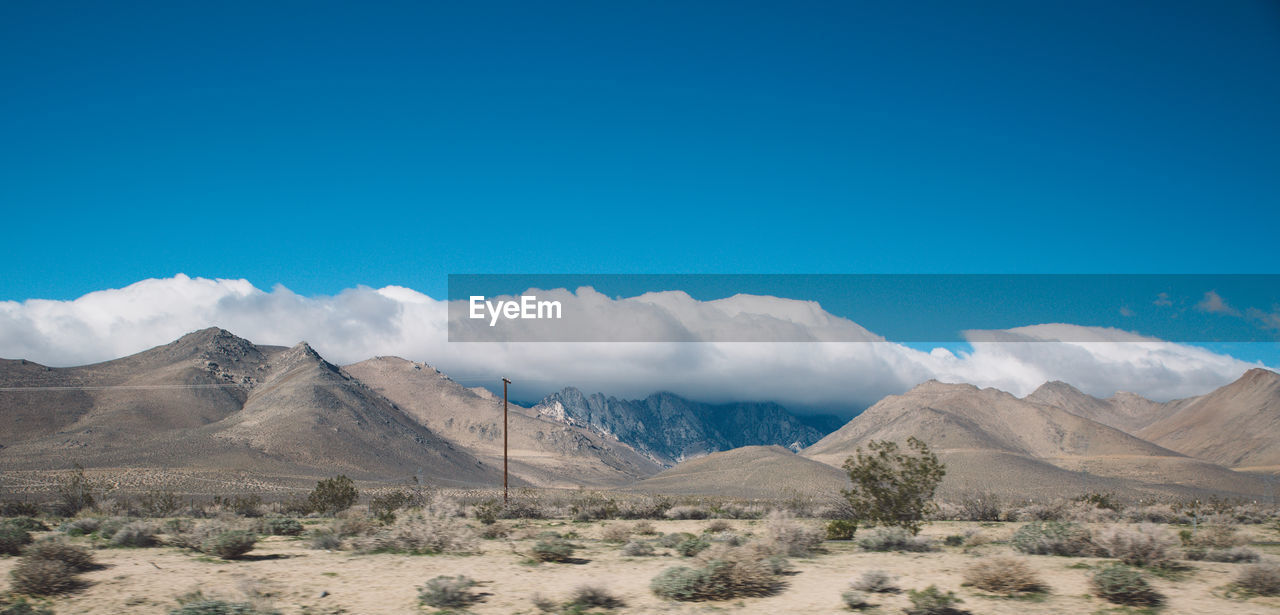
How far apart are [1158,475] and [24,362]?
689 feet

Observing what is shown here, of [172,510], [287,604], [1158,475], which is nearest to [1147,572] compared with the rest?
[287,604]

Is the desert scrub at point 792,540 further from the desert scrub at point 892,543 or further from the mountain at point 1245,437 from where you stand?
the mountain at point 1245,437

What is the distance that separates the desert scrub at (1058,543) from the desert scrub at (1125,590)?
5.91 m

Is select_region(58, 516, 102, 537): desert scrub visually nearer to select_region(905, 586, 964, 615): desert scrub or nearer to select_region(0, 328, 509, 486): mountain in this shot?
select_region(905, 586, 964, 615): desert scrub

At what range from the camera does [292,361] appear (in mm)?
197250

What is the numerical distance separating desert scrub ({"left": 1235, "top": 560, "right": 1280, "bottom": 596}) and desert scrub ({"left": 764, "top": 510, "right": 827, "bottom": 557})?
33.0 ft

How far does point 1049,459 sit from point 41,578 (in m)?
174

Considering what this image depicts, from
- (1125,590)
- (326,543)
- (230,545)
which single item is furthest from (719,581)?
(230,545)

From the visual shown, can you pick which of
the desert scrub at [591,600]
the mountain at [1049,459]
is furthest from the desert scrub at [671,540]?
the mountain at [1049,459]

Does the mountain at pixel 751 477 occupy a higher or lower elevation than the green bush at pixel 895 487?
lower

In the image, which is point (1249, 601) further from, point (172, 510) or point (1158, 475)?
point (1158, 475)

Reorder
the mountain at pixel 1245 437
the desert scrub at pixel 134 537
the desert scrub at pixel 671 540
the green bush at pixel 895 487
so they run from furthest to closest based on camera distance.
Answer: the mountain at pixel 1245 437
the green bush at pixel 895 487
the desert scrub at pixel 671 540
the desert scrub at pixel 134 537

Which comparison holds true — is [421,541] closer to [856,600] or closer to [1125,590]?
[856,600]

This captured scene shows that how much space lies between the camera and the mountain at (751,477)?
107 meters
